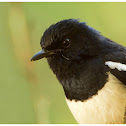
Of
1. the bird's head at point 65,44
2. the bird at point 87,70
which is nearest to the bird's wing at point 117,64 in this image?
the bird at point 87,70

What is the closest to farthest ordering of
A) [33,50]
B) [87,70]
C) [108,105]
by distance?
[108,105]
[87,70]
[33,50]

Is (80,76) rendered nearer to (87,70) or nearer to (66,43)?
(87,70)

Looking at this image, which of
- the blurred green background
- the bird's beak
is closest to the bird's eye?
the bird's beak

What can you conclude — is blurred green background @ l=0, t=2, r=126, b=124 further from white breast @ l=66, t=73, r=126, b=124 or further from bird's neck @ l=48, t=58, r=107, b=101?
white breast @ l=66, t=73, r=126, b=124

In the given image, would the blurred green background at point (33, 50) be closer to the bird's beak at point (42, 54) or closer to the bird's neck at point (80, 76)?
the bird's beak at point (42, 54)

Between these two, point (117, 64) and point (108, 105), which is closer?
point (108, 105)

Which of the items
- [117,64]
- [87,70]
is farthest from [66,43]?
[117,64]
